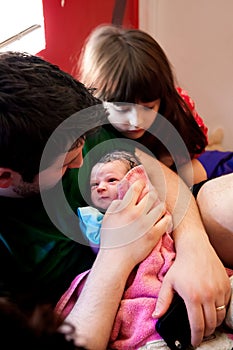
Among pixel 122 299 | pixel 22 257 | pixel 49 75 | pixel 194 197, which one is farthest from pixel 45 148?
pixel 194 197

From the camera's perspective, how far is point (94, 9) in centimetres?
158

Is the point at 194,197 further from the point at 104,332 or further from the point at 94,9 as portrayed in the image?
the point at 94,9

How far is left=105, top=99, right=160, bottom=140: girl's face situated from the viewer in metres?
1.18

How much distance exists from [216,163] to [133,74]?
47 centimetres

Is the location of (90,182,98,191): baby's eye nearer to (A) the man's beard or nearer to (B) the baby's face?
(B) the baby's face

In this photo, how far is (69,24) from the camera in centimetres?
145

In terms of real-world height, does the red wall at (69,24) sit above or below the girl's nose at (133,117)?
above

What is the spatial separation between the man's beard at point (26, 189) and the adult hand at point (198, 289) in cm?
32

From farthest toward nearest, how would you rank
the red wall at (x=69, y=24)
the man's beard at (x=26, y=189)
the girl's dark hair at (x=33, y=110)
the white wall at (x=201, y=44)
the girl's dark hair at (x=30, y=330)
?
the white wall at (x=201, y=44) < the red wall at (x=69, y=24) < the man's beard at (x=26, y=189) < the girl's dark hair at (x=33, y=110) < the girl's dark hair at (x=30, y=330)

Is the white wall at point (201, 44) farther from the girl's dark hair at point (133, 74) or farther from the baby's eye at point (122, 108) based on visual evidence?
the baby's eye at point (122, 108)

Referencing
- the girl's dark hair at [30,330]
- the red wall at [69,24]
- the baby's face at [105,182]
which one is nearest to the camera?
the girl's dark hair at [30,330]

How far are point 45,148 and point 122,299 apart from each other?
1.14 ft

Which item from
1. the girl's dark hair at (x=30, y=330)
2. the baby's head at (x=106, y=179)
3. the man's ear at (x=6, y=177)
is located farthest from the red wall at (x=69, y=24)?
the girl's dark hair at (x=30, y=330)

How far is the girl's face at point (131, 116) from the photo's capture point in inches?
46.6
